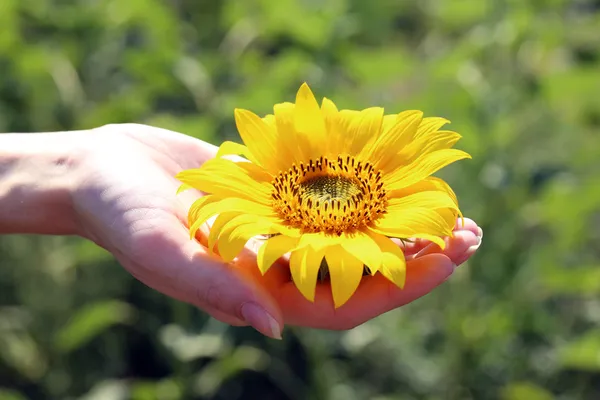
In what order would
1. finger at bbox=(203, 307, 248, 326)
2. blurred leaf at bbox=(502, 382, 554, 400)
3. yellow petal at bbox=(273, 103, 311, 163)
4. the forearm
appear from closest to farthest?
finger at bbox=(203, 307, 248, 326), yellow petal at bbox=(273, 103, 311, 163), the forearm, blurred leaf at bbox=(502, 382, 554, 400)

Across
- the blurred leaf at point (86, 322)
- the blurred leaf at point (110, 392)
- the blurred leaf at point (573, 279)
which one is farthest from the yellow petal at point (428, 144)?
the blurred leaf at point (110, 392)

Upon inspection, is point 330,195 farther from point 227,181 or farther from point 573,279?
point 573,279

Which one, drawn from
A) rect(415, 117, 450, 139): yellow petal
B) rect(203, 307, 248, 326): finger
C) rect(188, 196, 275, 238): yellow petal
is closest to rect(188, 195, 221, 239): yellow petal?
rect(188, 196, 275, 238): yellow petal

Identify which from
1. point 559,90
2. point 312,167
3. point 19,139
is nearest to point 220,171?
point 312,167

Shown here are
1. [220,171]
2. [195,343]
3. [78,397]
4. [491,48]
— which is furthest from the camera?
[78,397]

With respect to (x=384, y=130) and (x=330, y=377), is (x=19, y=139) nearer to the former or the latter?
(x=384, y=130)

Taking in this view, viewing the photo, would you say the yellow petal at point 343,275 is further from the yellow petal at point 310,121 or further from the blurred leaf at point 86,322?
the blurred leaf at point 86,322

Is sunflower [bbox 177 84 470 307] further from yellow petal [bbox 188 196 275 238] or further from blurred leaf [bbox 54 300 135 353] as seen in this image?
blurred leaf [bbox 54 300 135 353]

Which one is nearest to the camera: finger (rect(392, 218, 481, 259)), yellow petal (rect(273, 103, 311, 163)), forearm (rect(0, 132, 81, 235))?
finger (rect(392, 218, 481, 259))

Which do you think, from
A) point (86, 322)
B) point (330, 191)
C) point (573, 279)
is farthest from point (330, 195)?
point (86, 322)
